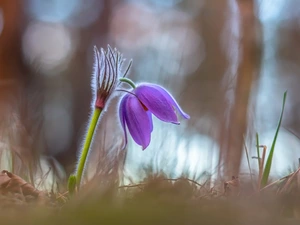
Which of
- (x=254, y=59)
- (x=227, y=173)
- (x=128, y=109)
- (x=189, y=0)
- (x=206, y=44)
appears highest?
(x=189, y=0)

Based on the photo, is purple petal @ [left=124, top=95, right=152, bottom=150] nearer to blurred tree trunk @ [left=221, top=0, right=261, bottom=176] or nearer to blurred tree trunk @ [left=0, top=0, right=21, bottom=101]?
blurred tree trunk @ [left=221, top=0, right=261, bottom=176]

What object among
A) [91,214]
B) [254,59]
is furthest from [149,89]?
[254,59]

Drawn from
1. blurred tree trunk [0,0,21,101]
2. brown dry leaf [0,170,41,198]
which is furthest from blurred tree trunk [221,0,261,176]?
blurred tree trunk [0,0,21,101]

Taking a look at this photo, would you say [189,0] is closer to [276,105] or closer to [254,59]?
[276,105]

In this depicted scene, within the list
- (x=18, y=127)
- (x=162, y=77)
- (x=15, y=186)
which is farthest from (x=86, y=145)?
(x=162, y=77)

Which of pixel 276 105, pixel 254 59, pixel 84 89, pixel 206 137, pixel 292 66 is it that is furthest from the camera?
pixel 84 89

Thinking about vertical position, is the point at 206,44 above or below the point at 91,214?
above

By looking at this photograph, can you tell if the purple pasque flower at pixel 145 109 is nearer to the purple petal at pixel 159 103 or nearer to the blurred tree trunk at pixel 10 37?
the purple petal at pixel 159 103
